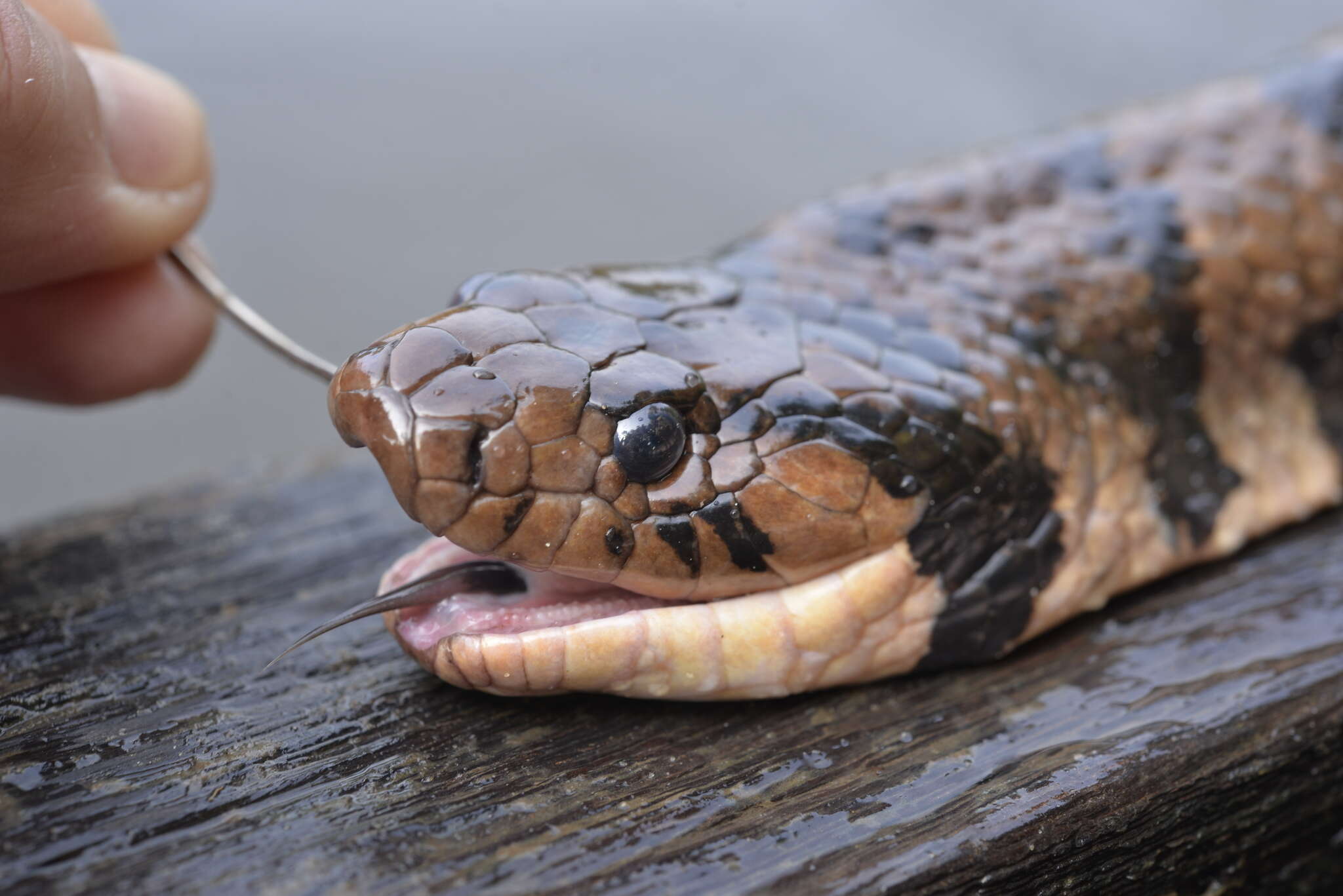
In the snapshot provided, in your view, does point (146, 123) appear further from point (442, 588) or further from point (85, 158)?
point (442, 588)

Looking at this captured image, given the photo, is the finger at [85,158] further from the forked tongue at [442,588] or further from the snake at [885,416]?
the forked tongue at [442,588]

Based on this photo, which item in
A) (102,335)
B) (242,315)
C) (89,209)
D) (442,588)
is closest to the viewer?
(442,588)

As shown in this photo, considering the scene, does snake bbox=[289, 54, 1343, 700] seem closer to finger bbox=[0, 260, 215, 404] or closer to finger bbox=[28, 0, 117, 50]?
finger bbox=[0, 260, 215, 404]

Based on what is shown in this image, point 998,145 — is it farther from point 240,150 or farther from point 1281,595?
point 240,150

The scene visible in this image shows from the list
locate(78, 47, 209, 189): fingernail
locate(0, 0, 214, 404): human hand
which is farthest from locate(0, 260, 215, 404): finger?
locate(78, 47, 209, 189): fingernail

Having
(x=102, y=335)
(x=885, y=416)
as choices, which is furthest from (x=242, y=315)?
(x=885, y=416)
